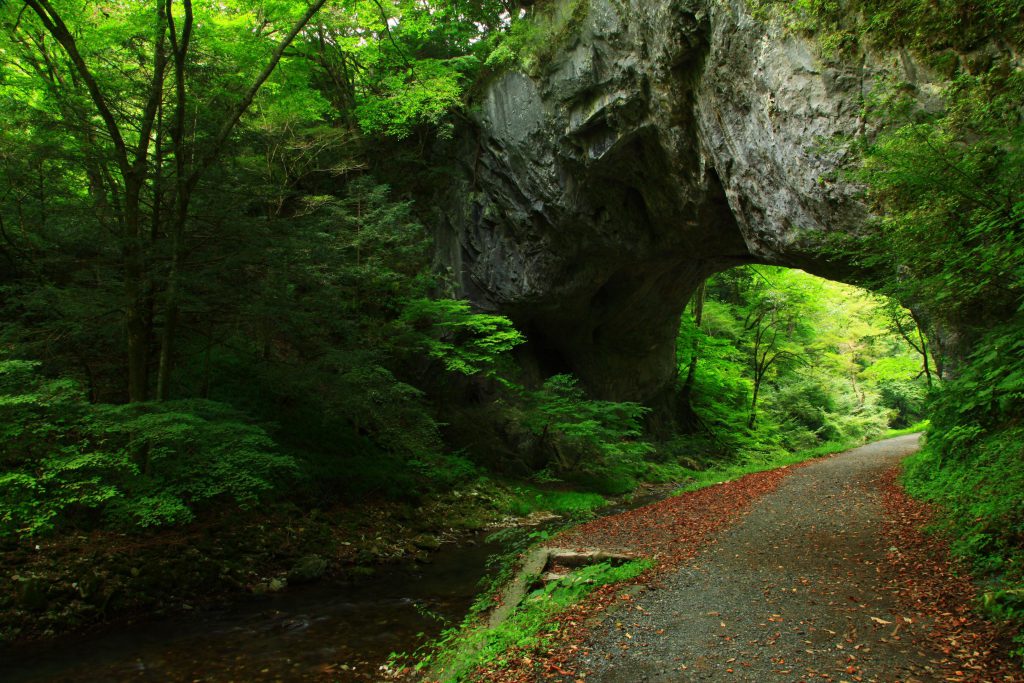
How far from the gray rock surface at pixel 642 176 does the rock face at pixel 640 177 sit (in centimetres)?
4

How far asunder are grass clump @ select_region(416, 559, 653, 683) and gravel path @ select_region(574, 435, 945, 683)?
513 mm

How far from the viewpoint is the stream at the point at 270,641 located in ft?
17.7

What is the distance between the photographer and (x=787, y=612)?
4.63 meters

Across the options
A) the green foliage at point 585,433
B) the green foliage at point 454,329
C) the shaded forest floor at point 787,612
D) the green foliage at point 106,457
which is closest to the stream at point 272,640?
the green foliage at point 106,457

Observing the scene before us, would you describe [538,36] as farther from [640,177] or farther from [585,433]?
[585,433]

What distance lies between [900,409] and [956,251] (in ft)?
116

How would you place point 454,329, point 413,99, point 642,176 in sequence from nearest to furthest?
1. point 642,176
2. point 454,329
3. point 413,99

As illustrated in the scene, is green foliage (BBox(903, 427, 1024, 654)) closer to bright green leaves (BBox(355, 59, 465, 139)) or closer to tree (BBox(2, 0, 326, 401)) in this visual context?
tree (BBox(2, 0, 326, 401))

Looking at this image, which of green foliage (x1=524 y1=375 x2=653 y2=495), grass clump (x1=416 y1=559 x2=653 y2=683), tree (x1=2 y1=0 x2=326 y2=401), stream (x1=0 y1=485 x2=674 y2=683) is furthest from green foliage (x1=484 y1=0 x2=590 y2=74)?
stream (x1=0 y1=485 x2=674 y2=683)

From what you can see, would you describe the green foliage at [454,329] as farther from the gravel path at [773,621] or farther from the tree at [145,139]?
the gravel path at [773,621]

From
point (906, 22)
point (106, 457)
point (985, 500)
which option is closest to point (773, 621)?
point (985, 500)

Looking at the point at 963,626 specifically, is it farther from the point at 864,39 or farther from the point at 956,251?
the point at 864,39

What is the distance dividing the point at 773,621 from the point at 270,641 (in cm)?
522

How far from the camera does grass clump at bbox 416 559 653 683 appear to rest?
14.7ft
